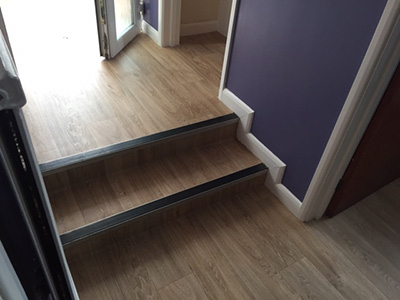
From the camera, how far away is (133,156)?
75.4 inches

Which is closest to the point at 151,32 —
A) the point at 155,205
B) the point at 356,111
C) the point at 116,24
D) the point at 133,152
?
the point at 116,24

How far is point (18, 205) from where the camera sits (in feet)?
2.08

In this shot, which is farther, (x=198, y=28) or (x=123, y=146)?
(x=198, y=28)

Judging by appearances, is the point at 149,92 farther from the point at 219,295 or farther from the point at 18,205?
the point at 18,205

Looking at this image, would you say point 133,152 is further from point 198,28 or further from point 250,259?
point 198,28

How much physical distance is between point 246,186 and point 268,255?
450 millimetres

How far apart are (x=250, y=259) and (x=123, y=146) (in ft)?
2.94

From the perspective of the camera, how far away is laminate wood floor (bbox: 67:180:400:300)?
5.21ft

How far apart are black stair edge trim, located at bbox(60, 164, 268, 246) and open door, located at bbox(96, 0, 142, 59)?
1.41m

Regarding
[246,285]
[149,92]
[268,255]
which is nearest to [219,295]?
[246,285]

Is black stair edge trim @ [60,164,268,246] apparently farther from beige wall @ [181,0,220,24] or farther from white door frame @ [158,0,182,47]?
beige wall @ [181,0,220,24]

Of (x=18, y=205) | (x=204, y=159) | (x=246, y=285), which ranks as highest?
(x=18, y=205)

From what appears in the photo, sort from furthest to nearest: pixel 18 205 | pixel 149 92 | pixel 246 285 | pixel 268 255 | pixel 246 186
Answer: pixel 149 92
pixel 246 186
pixel 268 255
pixel 246 285
pixel 18 205

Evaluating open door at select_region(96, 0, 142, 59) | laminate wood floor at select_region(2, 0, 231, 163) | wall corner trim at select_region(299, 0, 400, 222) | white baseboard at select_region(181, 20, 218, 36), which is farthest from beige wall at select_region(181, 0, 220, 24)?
wall corner trim at select_region(299, 0, 400, 222)
